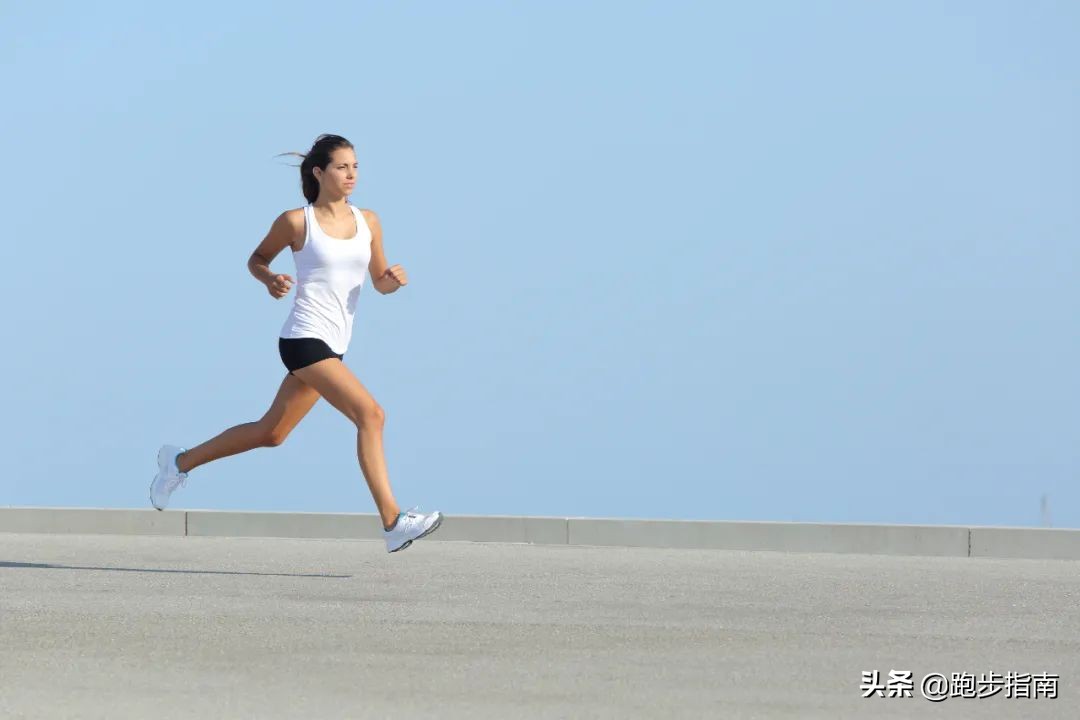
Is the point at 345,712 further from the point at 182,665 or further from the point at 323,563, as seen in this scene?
the point at 323,563

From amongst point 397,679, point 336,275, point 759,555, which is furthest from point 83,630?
point 759,555

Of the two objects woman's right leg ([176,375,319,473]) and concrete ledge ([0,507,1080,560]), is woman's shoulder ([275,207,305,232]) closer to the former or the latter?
woman's right leg ([176,375,319,473])

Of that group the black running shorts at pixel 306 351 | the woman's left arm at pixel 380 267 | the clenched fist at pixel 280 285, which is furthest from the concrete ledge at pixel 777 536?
the clenched fist at pixel 280 285

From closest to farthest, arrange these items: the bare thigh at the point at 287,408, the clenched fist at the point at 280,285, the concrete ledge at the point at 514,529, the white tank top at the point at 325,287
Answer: the clenched fist at the point at 280,285 → the white tank top at the point at 325,287 → the bare thigh at the point at 287,408 → the concrete ledge at the point at 514,529

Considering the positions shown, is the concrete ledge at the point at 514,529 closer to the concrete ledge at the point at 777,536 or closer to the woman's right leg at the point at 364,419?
the concrete ledge at the point at 777,536

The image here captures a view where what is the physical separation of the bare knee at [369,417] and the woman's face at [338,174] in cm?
113

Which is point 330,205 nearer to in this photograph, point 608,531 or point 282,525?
point 608,531

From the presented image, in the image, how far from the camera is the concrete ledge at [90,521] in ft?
39.5

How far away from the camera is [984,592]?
8250 mm

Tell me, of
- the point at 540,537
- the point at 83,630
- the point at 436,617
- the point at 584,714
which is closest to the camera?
the point at 584,714

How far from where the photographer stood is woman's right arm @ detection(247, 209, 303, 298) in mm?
8911

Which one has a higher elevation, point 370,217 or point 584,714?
point 370,217

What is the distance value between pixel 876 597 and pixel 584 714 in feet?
11.5

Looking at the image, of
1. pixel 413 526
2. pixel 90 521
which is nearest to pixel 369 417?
pixel 413 526
